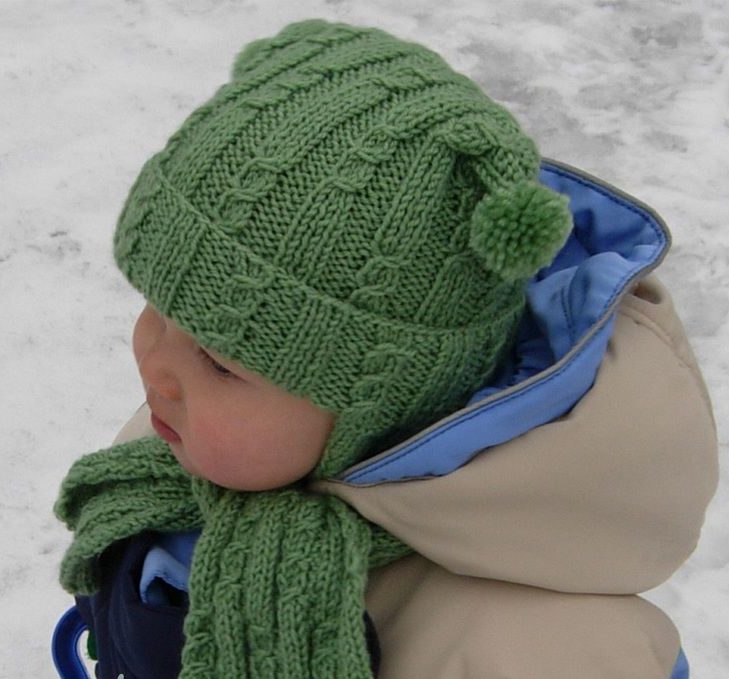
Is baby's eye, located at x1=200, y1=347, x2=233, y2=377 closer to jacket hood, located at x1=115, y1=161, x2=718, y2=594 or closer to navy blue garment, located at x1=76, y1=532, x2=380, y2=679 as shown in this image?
jacket hood, located at x1=115, y1=161, x2=718, y2=594

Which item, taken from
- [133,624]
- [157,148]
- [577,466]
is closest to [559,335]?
[577,466]

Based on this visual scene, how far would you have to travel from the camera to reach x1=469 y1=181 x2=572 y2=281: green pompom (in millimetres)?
926

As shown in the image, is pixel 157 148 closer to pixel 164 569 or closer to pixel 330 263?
pixel 164 569

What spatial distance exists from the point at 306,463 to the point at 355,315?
0.18m

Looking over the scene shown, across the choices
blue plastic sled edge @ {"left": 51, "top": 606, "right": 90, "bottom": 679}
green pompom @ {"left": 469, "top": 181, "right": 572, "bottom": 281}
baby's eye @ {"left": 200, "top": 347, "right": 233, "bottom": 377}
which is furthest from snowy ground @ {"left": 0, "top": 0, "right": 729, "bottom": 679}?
green pompom @ {"left": 469, "top": 181, "right": 572, "bottom": 281}

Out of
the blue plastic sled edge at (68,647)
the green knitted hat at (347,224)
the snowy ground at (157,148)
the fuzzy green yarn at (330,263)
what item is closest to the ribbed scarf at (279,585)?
the fuzzy green yarn at (330,263)

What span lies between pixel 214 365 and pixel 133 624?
30 centimetres

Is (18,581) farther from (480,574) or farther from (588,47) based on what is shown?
(588,47)

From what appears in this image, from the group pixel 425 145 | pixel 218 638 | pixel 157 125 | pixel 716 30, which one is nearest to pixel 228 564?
pixel 218 638

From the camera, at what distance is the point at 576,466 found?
1.00 metres

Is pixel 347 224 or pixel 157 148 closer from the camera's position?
pixel 347 224

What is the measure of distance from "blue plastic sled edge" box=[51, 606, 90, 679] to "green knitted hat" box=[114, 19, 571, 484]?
598 millimetres

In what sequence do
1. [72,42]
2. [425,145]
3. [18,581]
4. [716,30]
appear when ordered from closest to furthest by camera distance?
[425,145]
[18,581]
[72,42]
[716,30]

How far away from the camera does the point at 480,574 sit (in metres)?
1.04
